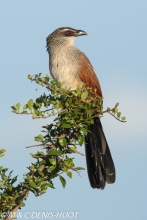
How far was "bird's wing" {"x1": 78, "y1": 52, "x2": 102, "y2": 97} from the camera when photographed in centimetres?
496

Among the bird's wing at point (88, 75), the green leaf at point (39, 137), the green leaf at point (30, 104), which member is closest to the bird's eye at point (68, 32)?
the bird's wing at point (88, 75)

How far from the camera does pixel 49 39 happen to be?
5535 millimetres

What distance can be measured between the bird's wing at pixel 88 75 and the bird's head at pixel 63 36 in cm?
31

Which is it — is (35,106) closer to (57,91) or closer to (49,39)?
(57,91)

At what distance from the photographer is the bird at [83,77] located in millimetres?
4621

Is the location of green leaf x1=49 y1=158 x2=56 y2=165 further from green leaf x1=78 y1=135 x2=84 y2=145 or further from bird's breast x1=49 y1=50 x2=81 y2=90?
bird's breast x1=49 y1=50 x2=81 y2=90

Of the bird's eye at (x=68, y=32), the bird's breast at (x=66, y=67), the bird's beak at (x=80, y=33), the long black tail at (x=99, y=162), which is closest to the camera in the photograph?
the long black tail at (x=99, y=162)

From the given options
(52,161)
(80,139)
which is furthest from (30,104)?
(52,161)

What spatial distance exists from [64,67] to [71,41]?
2.08 ft

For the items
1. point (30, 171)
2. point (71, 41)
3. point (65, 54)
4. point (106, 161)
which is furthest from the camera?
point (71, 41)

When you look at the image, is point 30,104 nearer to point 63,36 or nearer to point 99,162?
point 99,162

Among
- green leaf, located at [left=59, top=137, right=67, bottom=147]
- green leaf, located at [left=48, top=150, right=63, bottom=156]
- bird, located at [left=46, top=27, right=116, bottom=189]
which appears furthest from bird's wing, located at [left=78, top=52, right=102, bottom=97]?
green leaf, located at [left=48, top=150, right=63, bottom=156]

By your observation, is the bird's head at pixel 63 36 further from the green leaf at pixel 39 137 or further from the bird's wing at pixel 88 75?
the green leaf at pixel 39 137

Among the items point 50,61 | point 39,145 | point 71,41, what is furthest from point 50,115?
point 71,41
